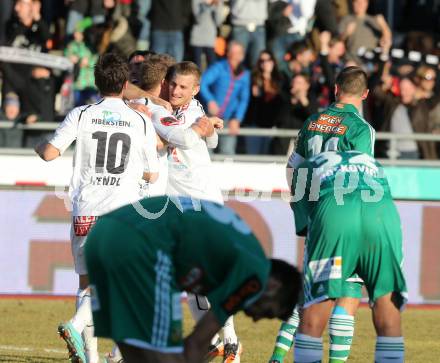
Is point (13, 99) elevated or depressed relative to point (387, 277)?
elevated

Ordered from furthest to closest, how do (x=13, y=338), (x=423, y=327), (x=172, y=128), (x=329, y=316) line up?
(x=423, y=327) < (x=13, y=338) < (x=172, y=128) < (x=329, y=316)

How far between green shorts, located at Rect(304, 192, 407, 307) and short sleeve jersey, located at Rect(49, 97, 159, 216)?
1.92 m

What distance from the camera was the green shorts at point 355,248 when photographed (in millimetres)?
7695

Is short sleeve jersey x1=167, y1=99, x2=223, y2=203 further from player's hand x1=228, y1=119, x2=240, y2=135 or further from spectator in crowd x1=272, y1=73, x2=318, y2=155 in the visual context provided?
spectator in crowd x1=272, y1=73, x2=318, y2=155

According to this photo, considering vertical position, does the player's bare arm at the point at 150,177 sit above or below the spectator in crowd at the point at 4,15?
below

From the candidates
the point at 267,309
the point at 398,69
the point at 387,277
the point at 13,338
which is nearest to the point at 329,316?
the point at 387,277

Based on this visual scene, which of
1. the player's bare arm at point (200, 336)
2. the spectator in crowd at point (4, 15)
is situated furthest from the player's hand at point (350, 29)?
the player's bare arm at point (200, 336)

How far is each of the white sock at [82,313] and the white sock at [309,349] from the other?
201 cm

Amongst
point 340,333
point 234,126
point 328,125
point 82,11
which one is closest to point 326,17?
point 234,126

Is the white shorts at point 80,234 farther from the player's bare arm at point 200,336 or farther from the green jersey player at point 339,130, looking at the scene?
the player's bare arm at point 200,336

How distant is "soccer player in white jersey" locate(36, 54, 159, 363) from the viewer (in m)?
9.08

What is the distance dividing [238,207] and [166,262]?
9.31 meters

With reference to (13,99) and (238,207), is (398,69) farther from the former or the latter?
(13,99)

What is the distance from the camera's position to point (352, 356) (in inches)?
429
